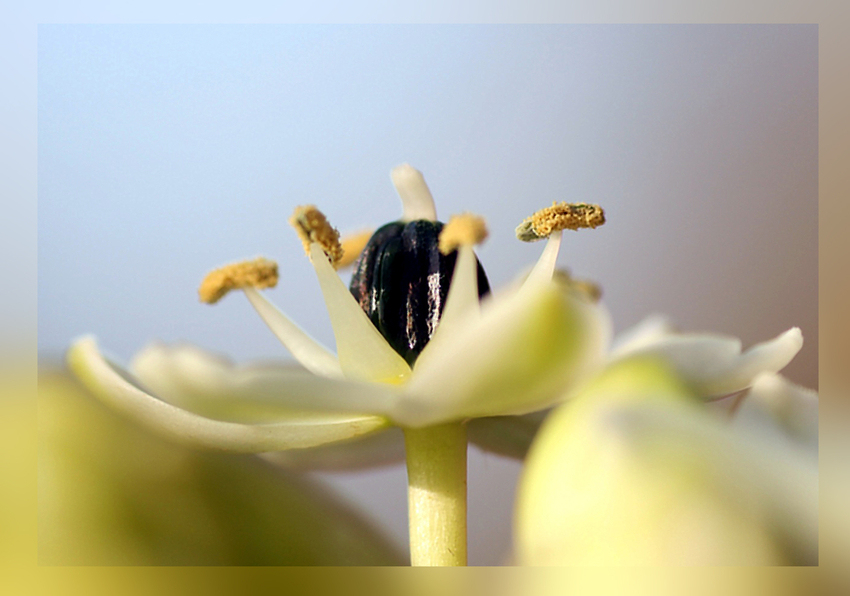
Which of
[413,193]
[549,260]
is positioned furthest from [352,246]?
[549,260]

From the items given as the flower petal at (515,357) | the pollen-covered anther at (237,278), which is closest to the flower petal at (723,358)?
the flower petal at (515,357)

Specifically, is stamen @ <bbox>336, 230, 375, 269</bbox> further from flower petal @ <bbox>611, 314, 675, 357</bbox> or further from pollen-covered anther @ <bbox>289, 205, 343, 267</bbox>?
flower petal @ <bbox>611, 314, 675, 357</bbox>

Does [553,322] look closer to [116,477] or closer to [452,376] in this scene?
[452,376]

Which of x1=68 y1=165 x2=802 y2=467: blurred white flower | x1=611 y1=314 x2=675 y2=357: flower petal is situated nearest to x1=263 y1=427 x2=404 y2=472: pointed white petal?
x1=68 y1=165 x2=802 y2=467: blurred white flower

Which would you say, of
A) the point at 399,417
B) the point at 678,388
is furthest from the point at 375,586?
the point at 678,388

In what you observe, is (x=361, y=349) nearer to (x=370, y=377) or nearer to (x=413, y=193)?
(x=370, y=377)
